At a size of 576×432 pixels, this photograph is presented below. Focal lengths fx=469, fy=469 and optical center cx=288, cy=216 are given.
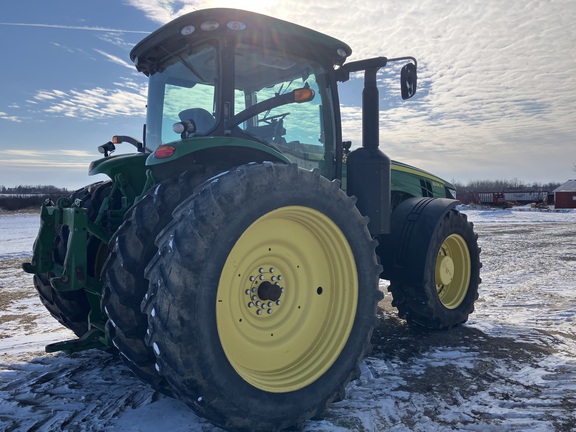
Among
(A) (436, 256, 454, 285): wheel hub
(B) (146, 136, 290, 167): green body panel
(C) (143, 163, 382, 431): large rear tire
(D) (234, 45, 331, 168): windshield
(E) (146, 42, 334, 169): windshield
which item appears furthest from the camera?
(A) (436, 256, 454, 285): wheel hub

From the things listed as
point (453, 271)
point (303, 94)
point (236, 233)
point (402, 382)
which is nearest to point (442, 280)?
point (453, 271)

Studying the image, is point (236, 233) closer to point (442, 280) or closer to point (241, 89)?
point (241, 89)

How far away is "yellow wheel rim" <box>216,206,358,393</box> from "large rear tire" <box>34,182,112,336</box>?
1412 mm

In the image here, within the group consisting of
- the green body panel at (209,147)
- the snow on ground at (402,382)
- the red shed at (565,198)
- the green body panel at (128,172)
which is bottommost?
the snow on ground at (402,382)

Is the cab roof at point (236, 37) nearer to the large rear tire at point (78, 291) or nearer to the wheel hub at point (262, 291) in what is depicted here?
the large rear tire at point (78, 291)

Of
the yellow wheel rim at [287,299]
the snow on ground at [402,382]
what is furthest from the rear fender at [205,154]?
the snow on ground at [402,382]

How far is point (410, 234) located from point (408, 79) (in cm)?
145

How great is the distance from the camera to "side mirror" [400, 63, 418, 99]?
4035 millimetres

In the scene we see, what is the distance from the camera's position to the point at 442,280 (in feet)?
16.1

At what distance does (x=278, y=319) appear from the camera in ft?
9.43

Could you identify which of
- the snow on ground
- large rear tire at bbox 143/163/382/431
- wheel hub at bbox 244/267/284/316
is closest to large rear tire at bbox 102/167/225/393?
large rear tire at bbox 143/163/382/431

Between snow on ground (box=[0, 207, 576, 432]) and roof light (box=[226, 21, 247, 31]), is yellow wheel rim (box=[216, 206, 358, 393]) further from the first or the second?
roof light (box=[226, 21, 247, 31])

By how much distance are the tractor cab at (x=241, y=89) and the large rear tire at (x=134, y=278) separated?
0.29 metres

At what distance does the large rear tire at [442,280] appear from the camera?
448 centimetres
